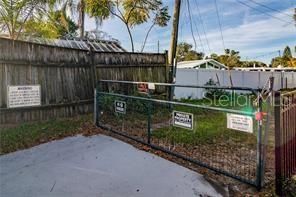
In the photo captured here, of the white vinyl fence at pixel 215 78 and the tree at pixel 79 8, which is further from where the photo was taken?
the tree at pixel 79 8

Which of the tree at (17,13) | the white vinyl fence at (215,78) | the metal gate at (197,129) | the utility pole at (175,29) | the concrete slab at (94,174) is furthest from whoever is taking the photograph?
the white vinyl fence at (215,78)

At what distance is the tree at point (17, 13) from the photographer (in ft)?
26.2

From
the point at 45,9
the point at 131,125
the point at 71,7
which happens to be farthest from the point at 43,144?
the point at 71,7

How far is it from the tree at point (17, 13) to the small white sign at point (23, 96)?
267cm

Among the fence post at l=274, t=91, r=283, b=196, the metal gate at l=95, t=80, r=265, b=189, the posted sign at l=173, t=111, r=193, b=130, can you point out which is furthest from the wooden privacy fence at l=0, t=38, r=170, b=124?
the fence post at l=274, t=91, r=283, b=196

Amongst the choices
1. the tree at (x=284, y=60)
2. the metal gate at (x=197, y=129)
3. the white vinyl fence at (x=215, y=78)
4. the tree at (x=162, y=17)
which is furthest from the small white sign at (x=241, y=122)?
the tree at (x=284, y=60)

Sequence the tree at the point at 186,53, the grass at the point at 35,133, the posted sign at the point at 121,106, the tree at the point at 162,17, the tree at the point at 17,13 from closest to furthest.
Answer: the grass at the point at 35,133
the posted sign at the point at 121,106
the tree at the point at 17,13
the tree at the point at 162,17
the tree at the point at 186,53

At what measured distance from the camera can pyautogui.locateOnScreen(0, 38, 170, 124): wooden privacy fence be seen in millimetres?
6391

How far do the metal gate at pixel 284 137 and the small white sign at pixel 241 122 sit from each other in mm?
317

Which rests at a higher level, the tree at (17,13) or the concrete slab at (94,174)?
the tree at (17,13)

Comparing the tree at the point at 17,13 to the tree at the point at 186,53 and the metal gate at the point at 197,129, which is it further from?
the tree at the point at 186,53

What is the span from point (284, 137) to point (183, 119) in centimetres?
142

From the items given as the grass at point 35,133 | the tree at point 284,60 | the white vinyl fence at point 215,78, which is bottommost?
the grass at point 35,133

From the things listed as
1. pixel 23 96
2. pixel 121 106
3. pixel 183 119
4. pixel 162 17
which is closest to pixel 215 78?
pixel 162 17
